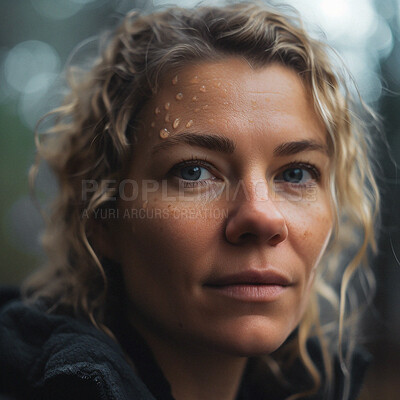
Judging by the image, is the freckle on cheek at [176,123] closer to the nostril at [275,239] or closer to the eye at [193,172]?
the eye at [193,172]

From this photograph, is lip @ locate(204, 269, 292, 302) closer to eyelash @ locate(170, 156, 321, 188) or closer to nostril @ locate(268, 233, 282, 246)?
nostril @ locate(268, 233, 282, 246)

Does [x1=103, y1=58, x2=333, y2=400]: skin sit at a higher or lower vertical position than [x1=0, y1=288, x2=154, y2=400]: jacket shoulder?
higher

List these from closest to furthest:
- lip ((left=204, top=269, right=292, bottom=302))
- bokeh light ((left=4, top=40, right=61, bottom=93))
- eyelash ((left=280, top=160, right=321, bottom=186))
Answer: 1. lip ((left=204, top=269, right=292, bottom=302))
2. eyelash ((left=280, top=160, right=321, bottom=186))
3. bokeh light ((left=4, top=40, right=61, bottom=93))

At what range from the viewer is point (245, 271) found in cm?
97

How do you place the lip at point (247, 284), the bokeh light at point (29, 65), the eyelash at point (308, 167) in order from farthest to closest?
the bokeh light at point (29, 65), the eyelash at point (308, 167), the lip at point (247, 284)

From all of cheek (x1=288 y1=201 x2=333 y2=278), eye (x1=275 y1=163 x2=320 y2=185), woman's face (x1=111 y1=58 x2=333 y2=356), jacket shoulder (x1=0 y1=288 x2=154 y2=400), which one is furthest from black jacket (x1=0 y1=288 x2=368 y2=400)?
eye (x1=275 y1=163 x2=320 y2=185)

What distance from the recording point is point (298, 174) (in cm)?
113

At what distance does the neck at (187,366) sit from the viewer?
112 centimetres

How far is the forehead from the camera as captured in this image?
1022 millimetres

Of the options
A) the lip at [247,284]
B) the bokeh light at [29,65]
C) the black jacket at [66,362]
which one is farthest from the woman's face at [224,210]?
the bokeh light at [29,65]

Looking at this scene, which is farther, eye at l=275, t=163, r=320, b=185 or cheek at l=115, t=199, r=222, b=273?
eye at l=275, t=163, r=320, b=185

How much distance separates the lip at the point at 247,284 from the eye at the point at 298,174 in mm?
266

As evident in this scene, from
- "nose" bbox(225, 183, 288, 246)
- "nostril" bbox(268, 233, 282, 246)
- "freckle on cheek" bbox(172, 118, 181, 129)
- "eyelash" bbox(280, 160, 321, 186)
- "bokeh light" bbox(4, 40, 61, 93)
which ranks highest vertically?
"bokeh light" bbox(4, 40, 61, 93)

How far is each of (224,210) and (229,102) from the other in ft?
0.92
